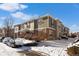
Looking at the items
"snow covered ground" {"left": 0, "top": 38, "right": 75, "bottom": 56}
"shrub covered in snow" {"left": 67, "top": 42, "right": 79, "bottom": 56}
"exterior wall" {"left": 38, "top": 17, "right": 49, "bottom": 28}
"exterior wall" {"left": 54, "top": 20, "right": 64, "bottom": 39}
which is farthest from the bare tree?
"shrub covered in snow" {"left": 67, "top": 42, "right": 79, "bottom": 56}

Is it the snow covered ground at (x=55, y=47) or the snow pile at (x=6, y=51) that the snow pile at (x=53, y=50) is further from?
the snow pile at (x=6, y=51)

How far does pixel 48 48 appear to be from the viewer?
9.44 ft

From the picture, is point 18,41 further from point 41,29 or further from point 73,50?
point 73,50

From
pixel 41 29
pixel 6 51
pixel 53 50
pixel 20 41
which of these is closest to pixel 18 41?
pixel 20 41

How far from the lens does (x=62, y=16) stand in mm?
2809

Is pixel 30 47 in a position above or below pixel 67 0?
below

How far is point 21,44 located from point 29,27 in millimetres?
229

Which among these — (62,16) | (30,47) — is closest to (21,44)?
(30,47)

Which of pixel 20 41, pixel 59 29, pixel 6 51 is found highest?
pixel 59 29

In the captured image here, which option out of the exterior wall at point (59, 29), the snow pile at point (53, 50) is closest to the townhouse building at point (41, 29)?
the exterior wall at point (59, 29)

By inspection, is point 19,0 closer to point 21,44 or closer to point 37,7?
point 37,7

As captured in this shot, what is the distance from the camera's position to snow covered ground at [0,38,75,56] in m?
2.82

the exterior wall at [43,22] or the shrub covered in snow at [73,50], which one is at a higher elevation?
the exterior wall at [43,22]

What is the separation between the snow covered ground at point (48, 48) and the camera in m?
2.82
